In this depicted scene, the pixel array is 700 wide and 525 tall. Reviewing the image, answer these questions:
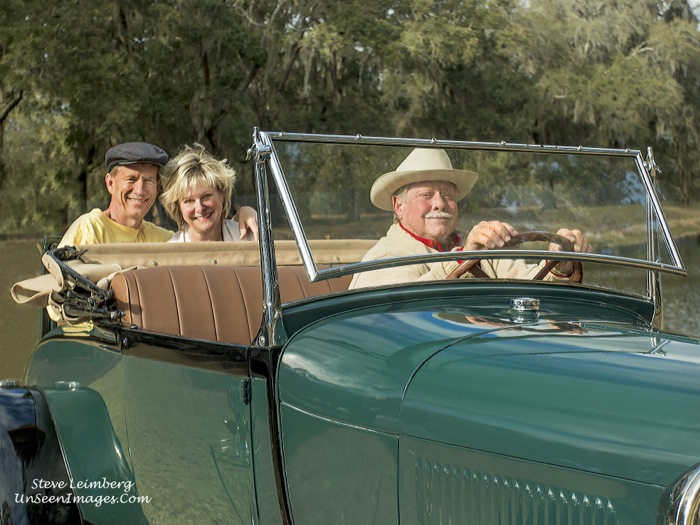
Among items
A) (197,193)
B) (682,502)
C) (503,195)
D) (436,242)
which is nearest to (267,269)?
(436,242)

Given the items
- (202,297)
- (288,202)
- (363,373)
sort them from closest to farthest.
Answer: (363,373) → (288,202) → (202,297)

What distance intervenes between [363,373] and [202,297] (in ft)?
5.15

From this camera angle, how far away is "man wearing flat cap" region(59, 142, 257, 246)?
4422 mm

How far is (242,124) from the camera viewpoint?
813 inches

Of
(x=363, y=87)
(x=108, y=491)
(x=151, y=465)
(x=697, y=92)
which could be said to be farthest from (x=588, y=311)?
(x=697, y=92)

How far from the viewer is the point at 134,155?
14.5 ft

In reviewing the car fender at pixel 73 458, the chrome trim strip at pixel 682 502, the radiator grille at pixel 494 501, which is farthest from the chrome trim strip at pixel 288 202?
the chrome trim strip at pixel 682 502

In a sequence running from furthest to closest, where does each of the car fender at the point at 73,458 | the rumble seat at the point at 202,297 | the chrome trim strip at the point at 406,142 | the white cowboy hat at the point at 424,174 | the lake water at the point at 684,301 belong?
the lake water at the point at 684,301 < the rumble seat at the point at 202,297 < the car fender at the point at 73,458 < the white cowboy hat at the point at 424,174 < the chrome trim strip at the point at 406,142

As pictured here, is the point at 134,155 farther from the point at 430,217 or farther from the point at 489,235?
the point at 489,235

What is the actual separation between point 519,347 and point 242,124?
746 inches

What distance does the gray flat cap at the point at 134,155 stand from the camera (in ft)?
14.5

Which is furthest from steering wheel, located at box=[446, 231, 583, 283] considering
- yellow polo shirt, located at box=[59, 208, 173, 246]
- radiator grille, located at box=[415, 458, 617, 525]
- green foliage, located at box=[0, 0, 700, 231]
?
green foliage, located at box=[0, 0, 700, 231]

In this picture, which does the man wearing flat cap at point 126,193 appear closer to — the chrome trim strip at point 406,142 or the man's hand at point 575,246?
the chrome trim strip at point 406,142

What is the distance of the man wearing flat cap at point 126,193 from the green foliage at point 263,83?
14.8 metres
